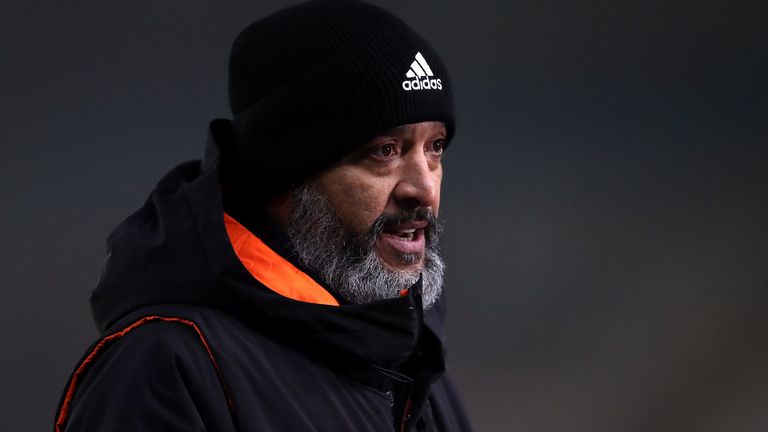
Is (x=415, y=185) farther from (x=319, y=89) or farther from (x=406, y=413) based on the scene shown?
(x=406, y=413)

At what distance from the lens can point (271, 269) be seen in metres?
1.49

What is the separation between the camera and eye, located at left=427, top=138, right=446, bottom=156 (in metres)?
1.67

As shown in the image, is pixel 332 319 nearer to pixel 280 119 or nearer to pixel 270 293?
pixel 270 293

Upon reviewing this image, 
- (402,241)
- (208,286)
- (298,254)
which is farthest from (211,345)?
(402,241)

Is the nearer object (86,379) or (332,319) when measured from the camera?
(86,379)

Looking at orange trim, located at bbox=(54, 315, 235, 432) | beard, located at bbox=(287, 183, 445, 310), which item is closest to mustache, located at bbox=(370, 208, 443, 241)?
beard, located at bbox=(287, 183, 445, 310)

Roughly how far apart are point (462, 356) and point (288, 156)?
166 cm

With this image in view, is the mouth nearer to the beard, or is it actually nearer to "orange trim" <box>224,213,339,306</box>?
the beard

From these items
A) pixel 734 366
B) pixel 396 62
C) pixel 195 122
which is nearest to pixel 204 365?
pixel 396 62

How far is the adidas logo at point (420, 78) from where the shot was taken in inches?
63.5

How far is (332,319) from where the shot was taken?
4.83 ft

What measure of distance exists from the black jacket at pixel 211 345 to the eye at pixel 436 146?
226 mm

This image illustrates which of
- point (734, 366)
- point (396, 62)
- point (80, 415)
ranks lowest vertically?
point (734, 366)

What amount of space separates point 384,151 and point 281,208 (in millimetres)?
181
